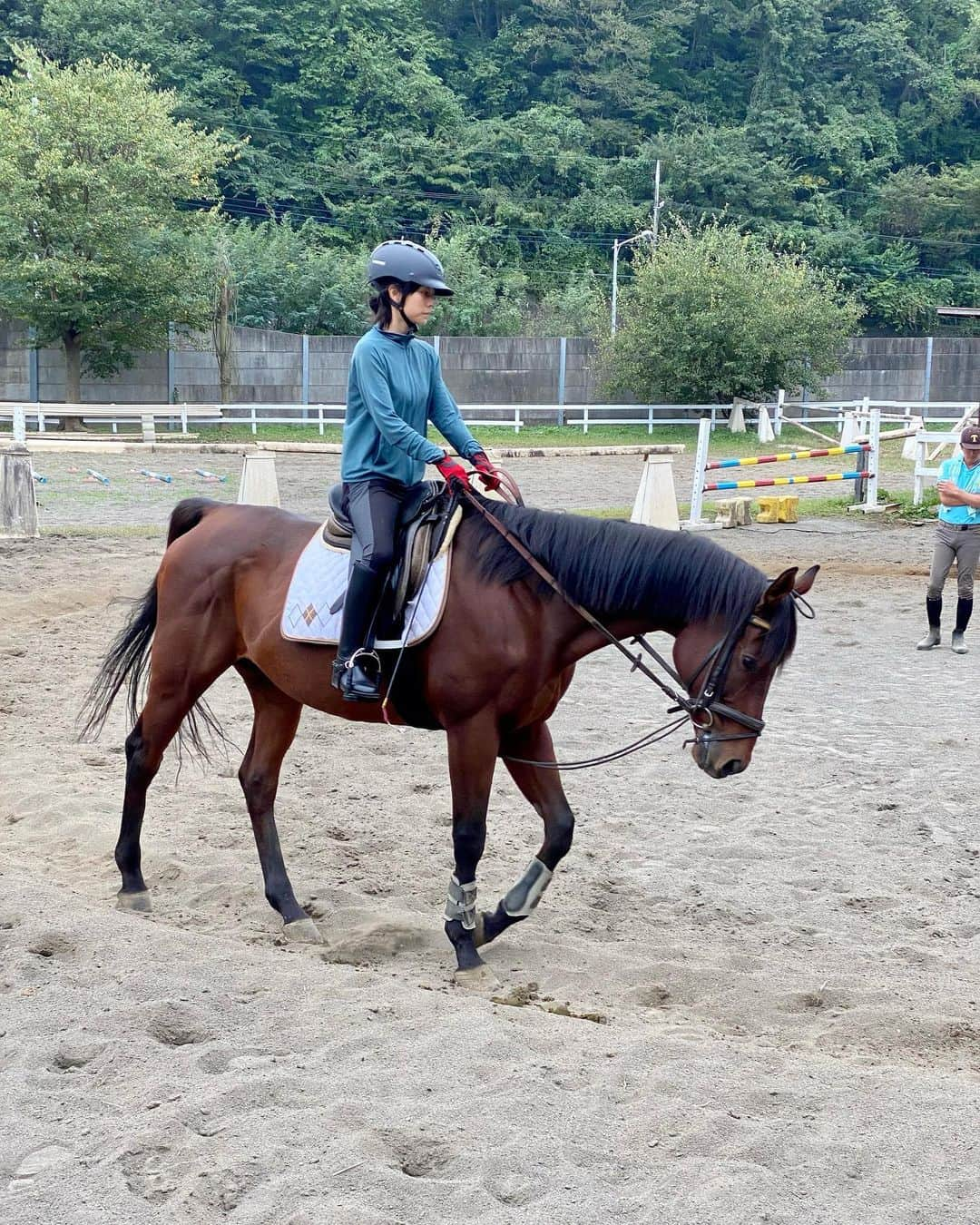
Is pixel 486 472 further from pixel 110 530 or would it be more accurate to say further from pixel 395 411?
pixel 110 530

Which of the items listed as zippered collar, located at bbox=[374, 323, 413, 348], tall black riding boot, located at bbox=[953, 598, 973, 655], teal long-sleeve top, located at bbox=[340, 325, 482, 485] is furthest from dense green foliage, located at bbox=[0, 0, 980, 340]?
zippered collar, located at bbox=[374, 323, 413, 348]

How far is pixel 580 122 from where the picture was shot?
166 ft

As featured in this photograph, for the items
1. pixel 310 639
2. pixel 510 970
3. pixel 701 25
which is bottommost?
pixel 510 970

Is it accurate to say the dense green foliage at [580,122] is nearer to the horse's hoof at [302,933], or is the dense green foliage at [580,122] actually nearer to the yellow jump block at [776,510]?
the yellow jump block at [776,510]

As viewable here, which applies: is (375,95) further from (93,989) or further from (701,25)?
(93,989)

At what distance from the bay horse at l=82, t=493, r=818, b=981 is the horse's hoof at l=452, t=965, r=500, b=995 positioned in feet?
0.03

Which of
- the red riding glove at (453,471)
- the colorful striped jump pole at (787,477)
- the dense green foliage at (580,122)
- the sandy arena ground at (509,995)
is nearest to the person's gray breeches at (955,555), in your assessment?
the sandy arena ground at (509,995)

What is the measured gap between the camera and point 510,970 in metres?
4.51

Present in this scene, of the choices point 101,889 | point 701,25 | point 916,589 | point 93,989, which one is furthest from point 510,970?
point 701,25

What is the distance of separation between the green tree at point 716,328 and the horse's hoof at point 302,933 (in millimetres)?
28132

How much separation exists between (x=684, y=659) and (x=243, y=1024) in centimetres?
200

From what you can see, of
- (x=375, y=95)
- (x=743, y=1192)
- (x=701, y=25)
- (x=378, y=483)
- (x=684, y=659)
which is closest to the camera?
(x=743, y=1192)

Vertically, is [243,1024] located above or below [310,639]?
below

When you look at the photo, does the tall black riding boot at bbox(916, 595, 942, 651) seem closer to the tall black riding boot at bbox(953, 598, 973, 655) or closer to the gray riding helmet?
the tall black riding boot at bbox(953, 598, 973, 655)
